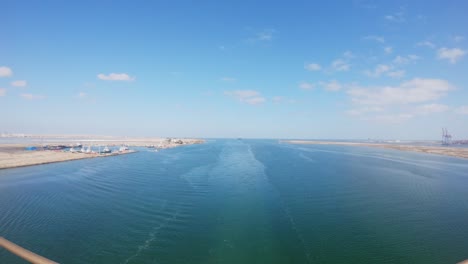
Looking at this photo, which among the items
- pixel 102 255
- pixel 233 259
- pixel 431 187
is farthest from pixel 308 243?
pixel 431 187

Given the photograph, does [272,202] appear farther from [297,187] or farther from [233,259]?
[233,259]

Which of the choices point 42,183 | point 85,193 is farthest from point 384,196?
point 42,183

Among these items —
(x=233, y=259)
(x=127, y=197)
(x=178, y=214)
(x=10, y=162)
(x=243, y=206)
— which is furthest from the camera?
(x=10, y=162)

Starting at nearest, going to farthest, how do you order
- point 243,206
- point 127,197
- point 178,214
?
point 178,214 < point 243,206 < point 127,197

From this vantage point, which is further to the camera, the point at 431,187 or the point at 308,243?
the point at 431,187

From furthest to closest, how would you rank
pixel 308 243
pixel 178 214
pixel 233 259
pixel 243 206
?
pixel 243 206 → pixel 178 214 → pixel 308 243 → pixel 233 259

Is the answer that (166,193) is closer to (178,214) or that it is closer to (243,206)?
(178,214)
